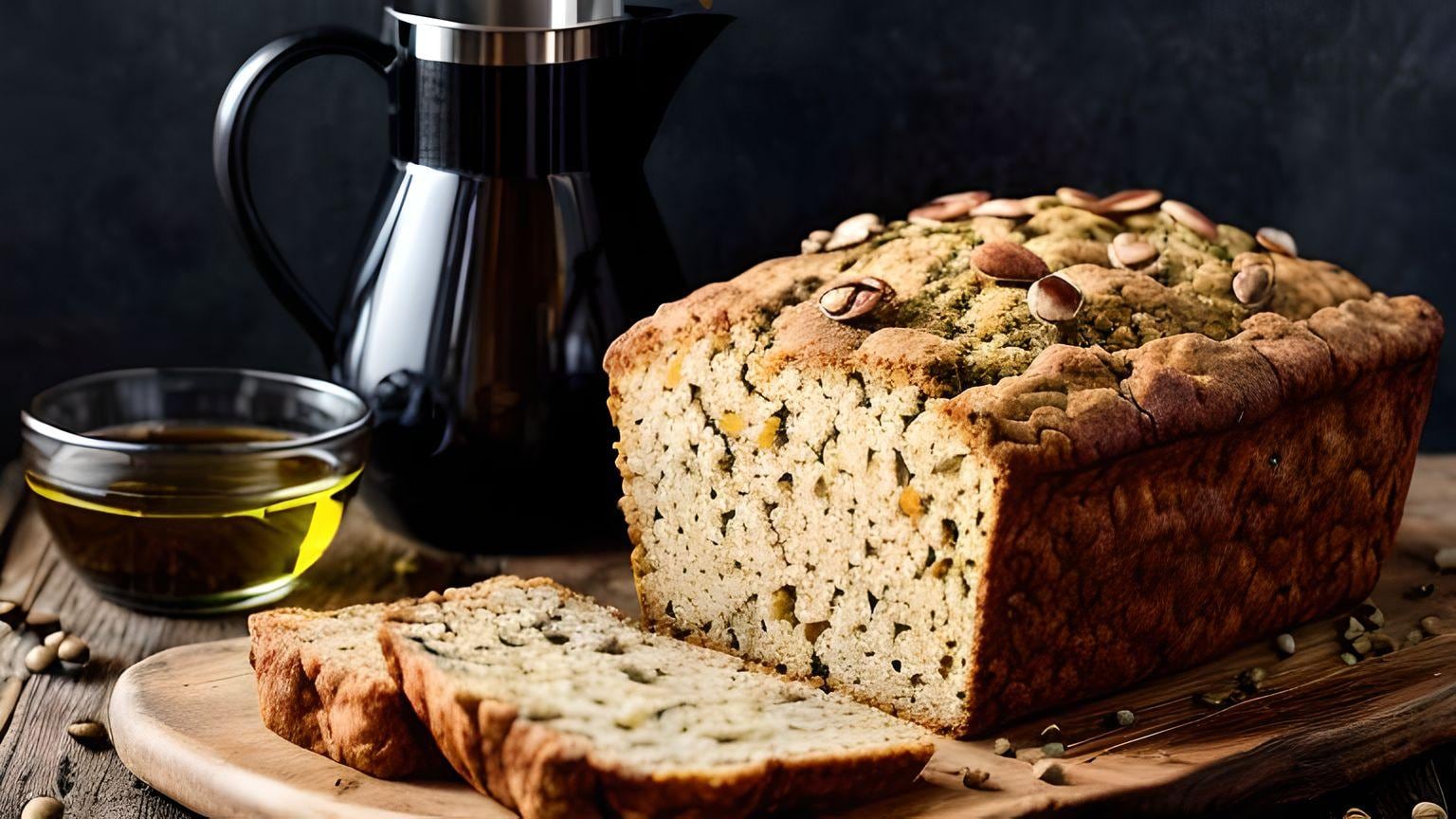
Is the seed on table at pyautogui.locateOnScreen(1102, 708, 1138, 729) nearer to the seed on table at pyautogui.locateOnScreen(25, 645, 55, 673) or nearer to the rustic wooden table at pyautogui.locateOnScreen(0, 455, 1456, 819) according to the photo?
the rustic wooden table at pyautogui.locateOnScreen(0, 455, 1456, 819)

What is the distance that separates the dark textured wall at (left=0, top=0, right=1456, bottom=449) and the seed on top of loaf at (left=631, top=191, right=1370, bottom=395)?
0.54 metres

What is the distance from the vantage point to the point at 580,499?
297 cm

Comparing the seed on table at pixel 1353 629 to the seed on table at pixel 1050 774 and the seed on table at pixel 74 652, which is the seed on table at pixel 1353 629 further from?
the seed on table at pixel 74 652

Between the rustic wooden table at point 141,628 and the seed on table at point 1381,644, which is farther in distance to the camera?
the seed on table at point 1381,644

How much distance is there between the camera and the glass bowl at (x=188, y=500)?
2613mm

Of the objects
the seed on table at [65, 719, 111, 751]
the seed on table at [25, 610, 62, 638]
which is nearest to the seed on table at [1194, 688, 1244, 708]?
the seed on table at [65, 719, 111, 751]

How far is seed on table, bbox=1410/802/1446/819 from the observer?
7.23 feet

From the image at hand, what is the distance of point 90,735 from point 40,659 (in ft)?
1.00

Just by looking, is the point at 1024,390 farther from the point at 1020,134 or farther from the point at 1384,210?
the point at 1384,210

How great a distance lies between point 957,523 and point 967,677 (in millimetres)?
238

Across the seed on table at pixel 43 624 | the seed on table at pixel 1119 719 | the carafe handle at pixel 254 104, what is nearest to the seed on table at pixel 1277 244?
the seed on table at pixel 1119 719

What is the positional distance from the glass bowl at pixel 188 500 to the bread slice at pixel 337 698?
38 cm

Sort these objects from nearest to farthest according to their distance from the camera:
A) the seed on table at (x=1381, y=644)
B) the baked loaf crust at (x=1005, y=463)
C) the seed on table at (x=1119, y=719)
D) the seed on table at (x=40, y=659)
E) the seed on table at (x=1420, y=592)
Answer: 1. the baked loaf crust at (x=1005, y=463)
2. the seed on table at (x=1119, y=719)
3. the seed on table at (x=40, y=659)
4. the seed on table at (x=1381, y=644)
5. the seed on table at (x=1420, y=592)

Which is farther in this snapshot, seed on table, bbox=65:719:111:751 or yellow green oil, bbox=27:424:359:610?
yellow green oil, bbox=27:424:359:610
